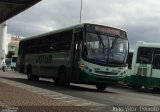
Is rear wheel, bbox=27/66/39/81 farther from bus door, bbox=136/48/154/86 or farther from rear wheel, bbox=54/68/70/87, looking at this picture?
bus door, bbox=136/48/154/86

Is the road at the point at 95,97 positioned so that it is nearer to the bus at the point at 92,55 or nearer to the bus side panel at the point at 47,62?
the bus at the point at 92,55

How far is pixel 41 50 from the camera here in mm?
32438

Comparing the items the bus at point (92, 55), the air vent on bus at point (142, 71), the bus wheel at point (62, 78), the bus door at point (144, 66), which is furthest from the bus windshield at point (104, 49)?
the air vent on bus at point (142, 71)

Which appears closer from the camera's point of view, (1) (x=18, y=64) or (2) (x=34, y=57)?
(2) (x=34, y=57)

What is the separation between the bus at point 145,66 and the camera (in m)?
31.4

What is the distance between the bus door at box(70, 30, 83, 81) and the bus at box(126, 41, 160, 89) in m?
6.32

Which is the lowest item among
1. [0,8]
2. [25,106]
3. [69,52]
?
[25,106]

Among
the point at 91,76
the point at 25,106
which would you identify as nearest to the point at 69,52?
the point at 91,76

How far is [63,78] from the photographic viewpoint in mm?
27094

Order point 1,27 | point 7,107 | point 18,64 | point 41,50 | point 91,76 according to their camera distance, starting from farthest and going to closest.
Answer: point 1,27
point 18,64
point 41,50
point 91,76
point 7,107

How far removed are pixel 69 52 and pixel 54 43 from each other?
331cm

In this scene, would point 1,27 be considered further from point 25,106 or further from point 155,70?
point 25,106

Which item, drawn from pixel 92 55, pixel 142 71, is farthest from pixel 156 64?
pixel 92 55

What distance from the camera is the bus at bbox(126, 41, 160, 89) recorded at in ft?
103
